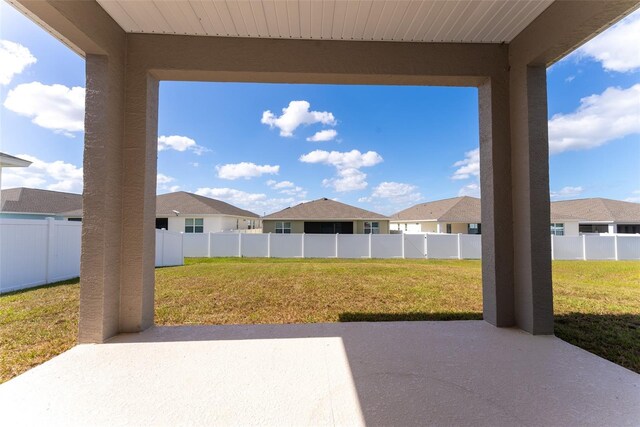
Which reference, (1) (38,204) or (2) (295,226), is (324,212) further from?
(1) (38,204)

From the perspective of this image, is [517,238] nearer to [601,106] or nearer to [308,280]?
[308,280]


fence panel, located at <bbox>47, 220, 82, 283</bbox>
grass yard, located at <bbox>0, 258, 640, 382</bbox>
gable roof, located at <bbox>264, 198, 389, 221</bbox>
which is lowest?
grass yard, located at <bbox>0, 258, 640, 382</bbox>

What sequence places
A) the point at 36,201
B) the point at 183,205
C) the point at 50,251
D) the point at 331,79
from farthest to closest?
the point at 183,205
the point at 36,201
the point at 50,251
the point at 331,79

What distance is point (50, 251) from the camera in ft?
24.2

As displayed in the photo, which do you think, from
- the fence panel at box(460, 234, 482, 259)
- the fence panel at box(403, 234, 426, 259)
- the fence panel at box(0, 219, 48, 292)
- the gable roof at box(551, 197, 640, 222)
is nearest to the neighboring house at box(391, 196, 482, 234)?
the fence panel at box(460, 234, 482, 259)

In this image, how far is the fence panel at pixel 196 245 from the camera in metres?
15.0

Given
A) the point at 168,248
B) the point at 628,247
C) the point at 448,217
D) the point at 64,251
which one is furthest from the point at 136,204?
the point at 448,217

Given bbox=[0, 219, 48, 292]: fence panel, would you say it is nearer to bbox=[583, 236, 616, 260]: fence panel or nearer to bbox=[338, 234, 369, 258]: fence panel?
bbox=[338, 234, 369, 258]: fence panel

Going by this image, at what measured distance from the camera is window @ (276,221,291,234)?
68.1 feet

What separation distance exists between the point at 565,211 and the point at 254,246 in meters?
28.7

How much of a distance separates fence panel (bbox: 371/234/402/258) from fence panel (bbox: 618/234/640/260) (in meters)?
11.5

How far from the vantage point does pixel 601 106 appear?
1041 cm

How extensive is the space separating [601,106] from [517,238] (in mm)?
11314

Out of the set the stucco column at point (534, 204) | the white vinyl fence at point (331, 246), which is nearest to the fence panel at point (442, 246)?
the white vinyl fence at point (331, 246)
